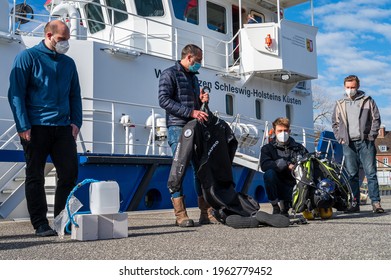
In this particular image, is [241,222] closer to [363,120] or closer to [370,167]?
[370,167]

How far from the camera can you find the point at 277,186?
5.11 meters

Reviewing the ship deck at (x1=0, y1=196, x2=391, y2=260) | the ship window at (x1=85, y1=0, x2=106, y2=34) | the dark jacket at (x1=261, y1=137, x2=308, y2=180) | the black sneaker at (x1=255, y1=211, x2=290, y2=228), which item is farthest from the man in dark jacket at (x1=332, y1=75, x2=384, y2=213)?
the ship window at (x1=85, y1=0, x2=106, y2=34)

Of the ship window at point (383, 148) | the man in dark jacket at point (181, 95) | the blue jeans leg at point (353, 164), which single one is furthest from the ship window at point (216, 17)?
the ship window at point (383, 148)

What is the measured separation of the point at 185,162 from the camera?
14.0ft

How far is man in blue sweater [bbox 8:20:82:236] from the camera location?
12.8 feet

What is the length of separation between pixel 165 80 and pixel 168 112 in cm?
30

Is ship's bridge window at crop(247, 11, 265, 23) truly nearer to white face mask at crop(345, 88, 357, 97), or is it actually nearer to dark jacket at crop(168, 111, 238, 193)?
white face mask at crop(345, 88, 357, 97)

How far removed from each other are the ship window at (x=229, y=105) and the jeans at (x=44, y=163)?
5.77 metres

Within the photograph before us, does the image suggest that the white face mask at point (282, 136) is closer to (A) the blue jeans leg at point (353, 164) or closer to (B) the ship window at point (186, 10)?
(A) the blue jeans leg at point (353, 164)

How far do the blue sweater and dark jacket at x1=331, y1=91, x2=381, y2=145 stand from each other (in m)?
3.27

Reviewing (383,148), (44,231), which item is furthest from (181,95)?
(383,148)
